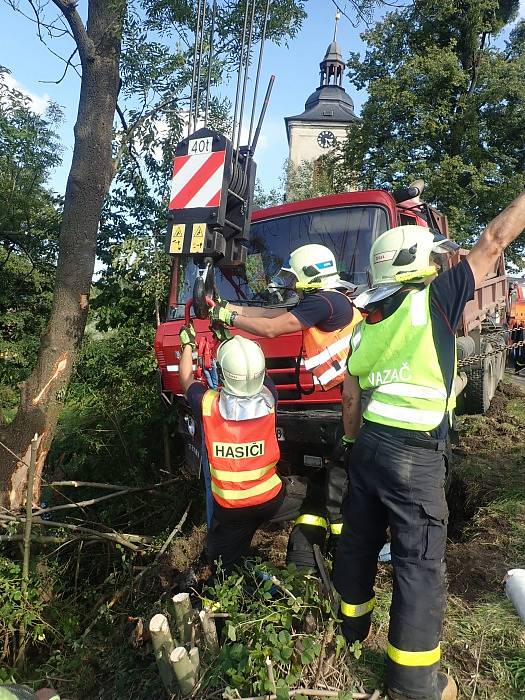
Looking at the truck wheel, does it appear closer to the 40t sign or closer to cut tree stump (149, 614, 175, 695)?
the 40t sign

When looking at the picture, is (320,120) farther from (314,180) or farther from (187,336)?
(187,336)

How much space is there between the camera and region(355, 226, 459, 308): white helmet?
2.40m

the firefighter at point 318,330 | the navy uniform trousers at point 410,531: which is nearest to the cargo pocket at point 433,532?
the navy uniform trousers at point 410,531

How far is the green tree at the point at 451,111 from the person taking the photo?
17078mm

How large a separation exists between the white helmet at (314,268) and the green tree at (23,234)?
651 cm

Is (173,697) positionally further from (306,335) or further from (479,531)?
(479,531)

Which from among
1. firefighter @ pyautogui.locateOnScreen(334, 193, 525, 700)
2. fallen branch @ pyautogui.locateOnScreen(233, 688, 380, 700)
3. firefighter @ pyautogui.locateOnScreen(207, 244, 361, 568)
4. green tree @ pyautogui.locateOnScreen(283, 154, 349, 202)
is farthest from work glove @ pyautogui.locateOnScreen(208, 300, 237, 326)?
green tree @ pyautogui.locateOnScreen(283, 154, 349, 202)

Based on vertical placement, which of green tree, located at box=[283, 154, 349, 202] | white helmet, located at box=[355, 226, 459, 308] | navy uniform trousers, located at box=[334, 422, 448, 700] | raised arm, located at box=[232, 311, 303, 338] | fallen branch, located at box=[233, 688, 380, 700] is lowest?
fallen branch, located at box=[233, 688, 380, 700]

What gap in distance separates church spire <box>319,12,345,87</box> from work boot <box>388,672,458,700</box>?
53.0 meters

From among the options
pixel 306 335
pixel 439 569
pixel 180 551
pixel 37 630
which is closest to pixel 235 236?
pixel 306 335

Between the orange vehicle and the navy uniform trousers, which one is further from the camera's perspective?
the orange vehicle

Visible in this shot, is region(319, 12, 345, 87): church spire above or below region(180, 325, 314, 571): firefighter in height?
above

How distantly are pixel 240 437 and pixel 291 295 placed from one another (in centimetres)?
137

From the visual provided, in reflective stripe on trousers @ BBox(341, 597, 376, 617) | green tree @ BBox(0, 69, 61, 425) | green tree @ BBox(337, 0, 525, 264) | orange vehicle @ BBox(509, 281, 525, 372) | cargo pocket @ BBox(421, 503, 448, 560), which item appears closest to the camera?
Answer: cargo pocket @ BBox(421, 503, 448, 560)
